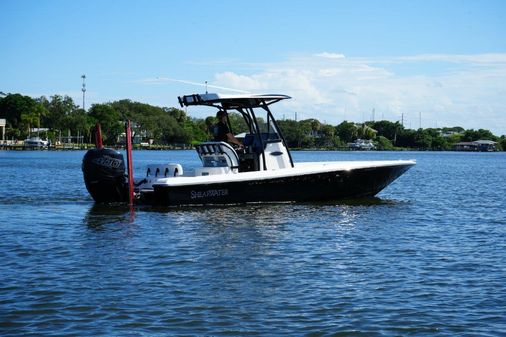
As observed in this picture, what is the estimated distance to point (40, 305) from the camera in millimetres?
10398

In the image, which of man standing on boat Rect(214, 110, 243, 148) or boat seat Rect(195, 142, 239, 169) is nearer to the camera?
boat seat Rect(195, 142, 239, 169)

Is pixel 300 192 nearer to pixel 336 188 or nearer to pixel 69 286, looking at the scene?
pixel 336 188

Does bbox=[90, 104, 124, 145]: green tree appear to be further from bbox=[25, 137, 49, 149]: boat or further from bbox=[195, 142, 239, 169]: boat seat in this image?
bbox=[195, 142, 239, 169]: boat seat

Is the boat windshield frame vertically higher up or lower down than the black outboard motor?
higher up

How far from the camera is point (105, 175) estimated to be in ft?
70.0

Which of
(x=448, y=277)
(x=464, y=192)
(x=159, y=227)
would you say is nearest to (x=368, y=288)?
(x=448, y=277)

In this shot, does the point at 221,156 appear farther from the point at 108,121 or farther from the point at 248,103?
the point at 108,121

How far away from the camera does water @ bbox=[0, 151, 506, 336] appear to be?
9734 millimetres

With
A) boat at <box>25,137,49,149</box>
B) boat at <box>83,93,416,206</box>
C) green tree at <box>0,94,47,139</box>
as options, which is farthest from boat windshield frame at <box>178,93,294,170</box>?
green tree at <box>0,94,47,139</box>

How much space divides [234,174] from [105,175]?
3466mm

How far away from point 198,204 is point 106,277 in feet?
29.5

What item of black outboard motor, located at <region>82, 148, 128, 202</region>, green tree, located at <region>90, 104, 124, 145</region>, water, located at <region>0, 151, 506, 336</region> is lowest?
water, located at <region>0, 151, 506, 336</region>

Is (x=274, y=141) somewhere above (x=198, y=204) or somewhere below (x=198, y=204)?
above

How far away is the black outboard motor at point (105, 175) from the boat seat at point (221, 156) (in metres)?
2.37
